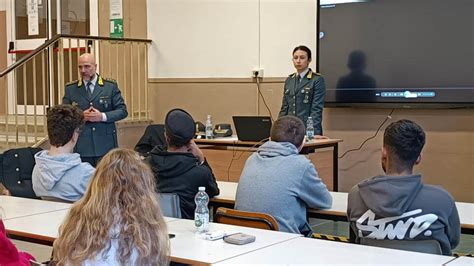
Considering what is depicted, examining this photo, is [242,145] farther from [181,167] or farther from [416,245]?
[416,245]

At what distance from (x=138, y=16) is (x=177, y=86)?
106 centimetres

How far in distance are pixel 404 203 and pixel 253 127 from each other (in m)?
3.51

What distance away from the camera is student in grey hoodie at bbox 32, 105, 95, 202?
12.1ft

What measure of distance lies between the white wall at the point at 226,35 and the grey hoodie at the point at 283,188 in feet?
13.0

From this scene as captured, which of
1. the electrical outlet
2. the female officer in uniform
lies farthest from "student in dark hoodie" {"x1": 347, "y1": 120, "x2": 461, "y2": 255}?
the electrical outlet

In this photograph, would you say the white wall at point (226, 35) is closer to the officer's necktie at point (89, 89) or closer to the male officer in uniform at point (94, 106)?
the male officer in uniform at point (94, 106)

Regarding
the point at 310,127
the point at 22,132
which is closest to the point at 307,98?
the point at 310,127

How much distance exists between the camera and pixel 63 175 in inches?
146

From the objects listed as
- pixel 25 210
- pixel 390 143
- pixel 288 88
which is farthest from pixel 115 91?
pixel 390 143

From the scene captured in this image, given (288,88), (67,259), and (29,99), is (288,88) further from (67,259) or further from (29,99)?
(67,259)

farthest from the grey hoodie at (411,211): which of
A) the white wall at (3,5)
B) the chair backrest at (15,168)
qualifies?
the white wall at (3,5)

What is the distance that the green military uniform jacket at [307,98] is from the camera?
6.39 m

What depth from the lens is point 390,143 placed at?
2.95 m

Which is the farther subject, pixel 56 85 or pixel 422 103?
pixel 56 85
